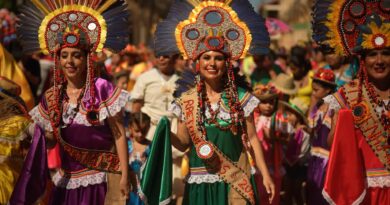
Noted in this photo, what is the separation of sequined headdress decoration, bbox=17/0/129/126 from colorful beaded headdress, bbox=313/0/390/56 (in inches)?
73.5

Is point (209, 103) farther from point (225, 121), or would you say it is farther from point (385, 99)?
point (385, 99)

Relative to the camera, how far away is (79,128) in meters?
7.52

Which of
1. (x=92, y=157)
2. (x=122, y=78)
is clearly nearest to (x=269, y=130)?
(x=92, y=157)

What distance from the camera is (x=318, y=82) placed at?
434 inches

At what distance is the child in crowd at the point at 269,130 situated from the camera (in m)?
10.5

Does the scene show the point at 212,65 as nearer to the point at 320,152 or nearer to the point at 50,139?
the point at 50,139

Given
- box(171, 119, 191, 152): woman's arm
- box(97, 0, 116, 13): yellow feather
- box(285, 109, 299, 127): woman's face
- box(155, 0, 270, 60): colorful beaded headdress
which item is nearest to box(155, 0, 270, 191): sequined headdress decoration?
box(155, 0, 270, 60): colorful beaded headdress

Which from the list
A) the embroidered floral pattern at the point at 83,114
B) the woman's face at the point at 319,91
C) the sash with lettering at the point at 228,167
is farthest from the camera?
the woman's face at the point at 319,91

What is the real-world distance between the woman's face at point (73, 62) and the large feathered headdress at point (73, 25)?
0.29ft

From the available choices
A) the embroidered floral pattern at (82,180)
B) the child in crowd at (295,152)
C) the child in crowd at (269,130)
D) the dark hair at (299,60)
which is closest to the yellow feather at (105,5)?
the embroidered floral pattern at (82,180)

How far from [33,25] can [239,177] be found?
2.44 meters

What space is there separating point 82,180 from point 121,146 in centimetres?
47

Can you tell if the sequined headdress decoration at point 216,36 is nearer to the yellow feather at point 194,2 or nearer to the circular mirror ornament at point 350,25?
the yellow feather at point 194,2

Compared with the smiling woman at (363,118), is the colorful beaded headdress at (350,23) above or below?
above
